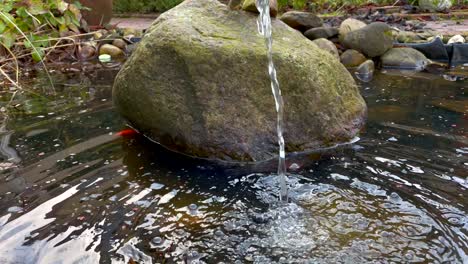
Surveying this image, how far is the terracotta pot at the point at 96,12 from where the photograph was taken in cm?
992

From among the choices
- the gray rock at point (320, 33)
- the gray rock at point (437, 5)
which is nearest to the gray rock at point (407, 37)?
the gray rock at point (320, 33)

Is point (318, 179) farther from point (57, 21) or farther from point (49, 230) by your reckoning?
point (57, 21)

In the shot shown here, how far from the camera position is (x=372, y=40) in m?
7.38

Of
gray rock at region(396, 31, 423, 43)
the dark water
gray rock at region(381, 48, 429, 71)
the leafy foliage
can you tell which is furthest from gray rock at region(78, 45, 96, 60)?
gray rock at region(396, 31, 423, 43)

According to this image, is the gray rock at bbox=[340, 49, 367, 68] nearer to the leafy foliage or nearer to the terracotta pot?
the leafy foliage

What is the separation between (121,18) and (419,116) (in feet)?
34.0

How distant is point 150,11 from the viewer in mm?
13953

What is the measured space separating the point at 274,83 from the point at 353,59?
3.98 m

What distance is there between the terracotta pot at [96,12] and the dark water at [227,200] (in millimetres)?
5956

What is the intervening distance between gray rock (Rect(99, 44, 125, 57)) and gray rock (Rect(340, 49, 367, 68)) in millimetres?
4147

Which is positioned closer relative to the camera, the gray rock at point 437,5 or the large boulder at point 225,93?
the large boulder at point 225,93

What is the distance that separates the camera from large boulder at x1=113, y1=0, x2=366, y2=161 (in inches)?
147

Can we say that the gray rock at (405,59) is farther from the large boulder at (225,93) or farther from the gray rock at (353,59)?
the large boulder at (225,93)

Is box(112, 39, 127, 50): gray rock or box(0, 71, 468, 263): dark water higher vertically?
box(0, 71, 468, 263): dark water
